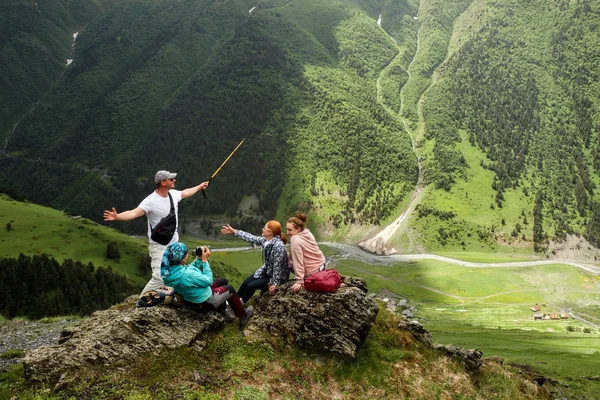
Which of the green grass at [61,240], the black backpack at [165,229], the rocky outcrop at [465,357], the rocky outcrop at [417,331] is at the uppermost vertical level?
the black backpack at [165,229]

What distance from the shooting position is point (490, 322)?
102m

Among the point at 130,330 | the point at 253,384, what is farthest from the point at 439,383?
the point at 130,330

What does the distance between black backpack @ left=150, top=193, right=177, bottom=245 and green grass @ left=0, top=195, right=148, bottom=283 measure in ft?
320

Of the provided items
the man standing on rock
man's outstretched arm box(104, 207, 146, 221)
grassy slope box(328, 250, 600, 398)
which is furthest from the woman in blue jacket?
grassy slope box(328, 250, 600, 398)

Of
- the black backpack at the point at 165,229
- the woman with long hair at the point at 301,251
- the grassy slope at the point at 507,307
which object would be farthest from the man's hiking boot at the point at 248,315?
the grassy slope at the point at 507,307

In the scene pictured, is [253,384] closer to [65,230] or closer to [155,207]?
[155,207]

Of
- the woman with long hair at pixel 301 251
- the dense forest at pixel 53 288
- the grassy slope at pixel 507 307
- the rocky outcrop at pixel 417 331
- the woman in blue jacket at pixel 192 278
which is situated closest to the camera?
the woman in blue jacket at pixel 192 278

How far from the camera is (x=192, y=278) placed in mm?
17938

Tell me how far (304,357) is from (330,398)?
231 cm

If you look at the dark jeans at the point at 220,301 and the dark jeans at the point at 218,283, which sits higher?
the dark jeans at the point at 218,283

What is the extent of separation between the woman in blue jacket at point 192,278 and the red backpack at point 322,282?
4.00m

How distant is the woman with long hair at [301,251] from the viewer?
20.3 metres

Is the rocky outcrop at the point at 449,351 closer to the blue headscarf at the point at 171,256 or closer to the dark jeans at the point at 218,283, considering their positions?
the dark jeans at the point at 218,283

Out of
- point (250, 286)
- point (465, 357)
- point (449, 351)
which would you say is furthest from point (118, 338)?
point (465, 357)
